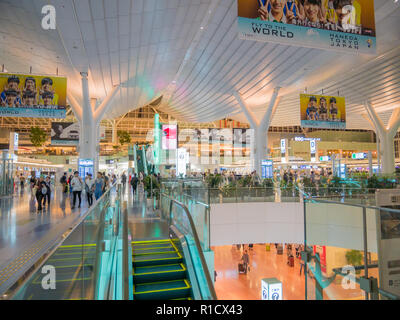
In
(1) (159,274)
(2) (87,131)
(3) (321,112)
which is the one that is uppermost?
(3) (321,112)

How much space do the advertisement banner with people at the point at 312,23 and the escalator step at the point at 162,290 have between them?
5.15 m

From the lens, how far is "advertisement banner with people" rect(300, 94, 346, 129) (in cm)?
1667

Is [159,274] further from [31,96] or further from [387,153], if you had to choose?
[387,153]

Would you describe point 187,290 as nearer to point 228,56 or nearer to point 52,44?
point 52,44

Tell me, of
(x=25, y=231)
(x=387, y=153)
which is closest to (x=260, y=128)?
(x=387, y=153)

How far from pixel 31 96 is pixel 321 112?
608 inches

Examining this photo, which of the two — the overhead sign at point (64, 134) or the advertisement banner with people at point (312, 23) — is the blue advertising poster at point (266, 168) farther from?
the overhead sign at point (64, 134)

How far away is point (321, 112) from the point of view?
1723 cm

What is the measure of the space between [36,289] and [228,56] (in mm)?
16729

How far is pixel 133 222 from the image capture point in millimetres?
10109

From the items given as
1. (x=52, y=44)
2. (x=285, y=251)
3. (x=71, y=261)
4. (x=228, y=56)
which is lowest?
(x=285, y=251)

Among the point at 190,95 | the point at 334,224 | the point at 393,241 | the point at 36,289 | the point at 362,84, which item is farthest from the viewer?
the point at 190,95

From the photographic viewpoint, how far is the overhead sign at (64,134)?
26500 millimetres
